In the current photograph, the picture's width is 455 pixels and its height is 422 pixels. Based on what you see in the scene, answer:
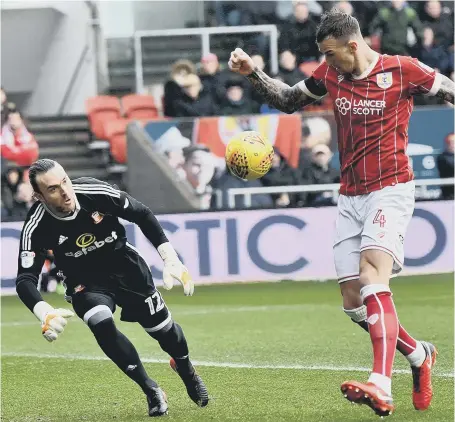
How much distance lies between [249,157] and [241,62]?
24.0 inches

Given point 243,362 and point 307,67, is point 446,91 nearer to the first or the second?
point 243,362

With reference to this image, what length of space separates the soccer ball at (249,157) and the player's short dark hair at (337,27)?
100cm

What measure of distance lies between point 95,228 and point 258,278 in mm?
8750

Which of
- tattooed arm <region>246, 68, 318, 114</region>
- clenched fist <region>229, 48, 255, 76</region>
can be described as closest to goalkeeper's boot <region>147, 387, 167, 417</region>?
tattooed arm <region>246, 68, 318, 114</region>

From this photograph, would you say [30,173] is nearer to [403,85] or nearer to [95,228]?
[95,228]

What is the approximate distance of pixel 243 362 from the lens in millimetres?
9477

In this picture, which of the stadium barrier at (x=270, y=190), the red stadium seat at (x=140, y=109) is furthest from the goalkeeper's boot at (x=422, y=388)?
the red stadium seat at (x=140, y=109)

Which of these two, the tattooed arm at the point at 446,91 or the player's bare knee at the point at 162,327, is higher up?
the tattooed arm at the point at 446,91

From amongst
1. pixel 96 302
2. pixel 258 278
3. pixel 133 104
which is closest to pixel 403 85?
pixel 96 302

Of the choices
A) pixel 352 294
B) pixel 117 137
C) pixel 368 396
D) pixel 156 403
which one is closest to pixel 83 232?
pixel 156 403

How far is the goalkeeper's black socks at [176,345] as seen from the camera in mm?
7453

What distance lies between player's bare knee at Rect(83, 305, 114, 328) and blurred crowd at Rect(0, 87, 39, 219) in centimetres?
1012

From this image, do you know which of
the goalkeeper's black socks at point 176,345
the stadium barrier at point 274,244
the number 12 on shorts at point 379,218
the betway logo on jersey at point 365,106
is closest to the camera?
the number 12 on shorts at point 379,218

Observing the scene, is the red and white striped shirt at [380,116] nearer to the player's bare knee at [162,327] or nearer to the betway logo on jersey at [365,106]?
the betway logo on jersey at [365,106]
